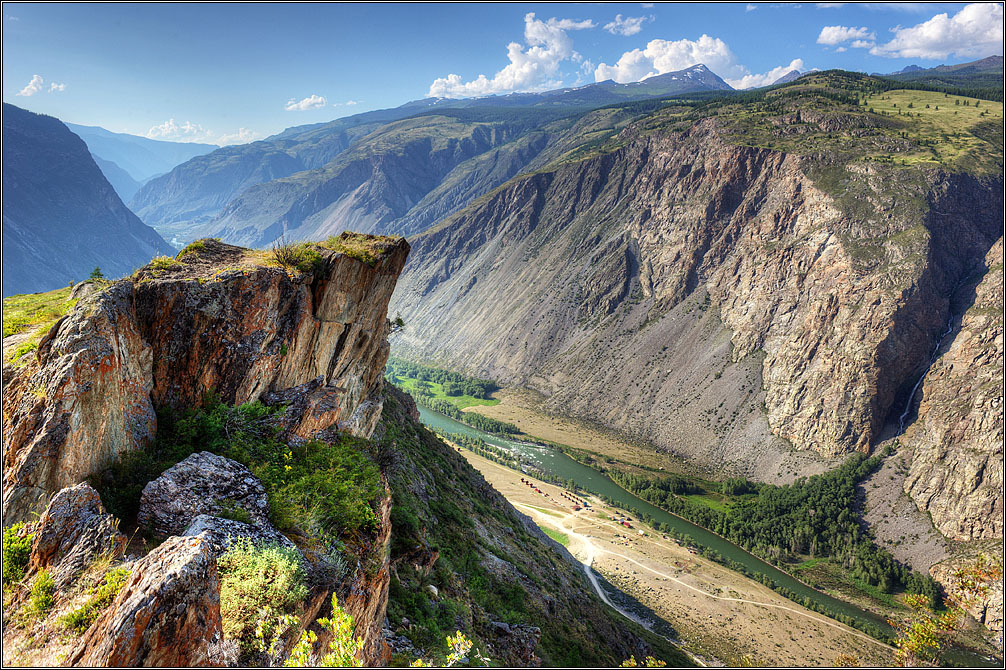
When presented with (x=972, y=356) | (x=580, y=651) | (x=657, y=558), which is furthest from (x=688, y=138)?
(x=580, y=651)

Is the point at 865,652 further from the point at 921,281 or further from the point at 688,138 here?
the point at 688,138

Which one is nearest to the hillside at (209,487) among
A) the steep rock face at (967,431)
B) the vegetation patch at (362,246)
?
the vegetation patch at (362,246)

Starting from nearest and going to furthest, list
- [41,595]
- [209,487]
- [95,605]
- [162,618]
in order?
[162,618] < [95,605] < [41,595] < [209,487]

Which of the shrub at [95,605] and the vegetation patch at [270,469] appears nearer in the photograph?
the shrub at [95,605]

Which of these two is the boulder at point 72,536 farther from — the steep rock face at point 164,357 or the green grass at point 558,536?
the green grass at point 558,536

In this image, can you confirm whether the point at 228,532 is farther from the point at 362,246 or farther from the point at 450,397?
the point at 450,397

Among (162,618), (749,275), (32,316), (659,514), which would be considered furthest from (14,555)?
(749,275)
